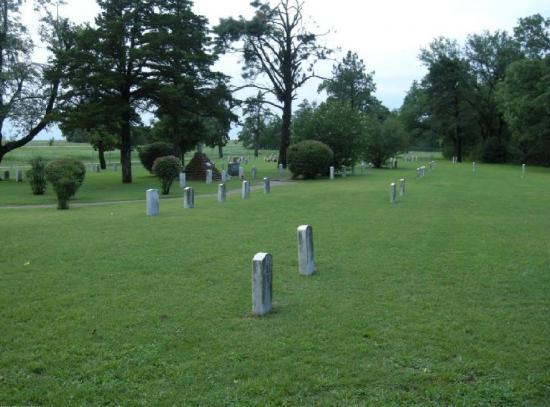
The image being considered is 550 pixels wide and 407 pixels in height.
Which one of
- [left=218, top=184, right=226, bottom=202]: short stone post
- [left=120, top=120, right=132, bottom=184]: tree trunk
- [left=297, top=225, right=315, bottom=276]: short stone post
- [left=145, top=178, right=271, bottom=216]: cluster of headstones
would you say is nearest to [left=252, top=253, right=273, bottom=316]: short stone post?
[left=297, top=225, right=315, bottom=276]: short stone post

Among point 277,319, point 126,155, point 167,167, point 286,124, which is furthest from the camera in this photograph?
point 286,124

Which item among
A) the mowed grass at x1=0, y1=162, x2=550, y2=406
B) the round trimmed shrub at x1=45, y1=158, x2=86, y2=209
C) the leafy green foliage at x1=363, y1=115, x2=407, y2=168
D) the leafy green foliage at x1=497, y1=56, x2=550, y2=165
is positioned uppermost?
the leafy green foliage at x1=497, y1=56, x2=550, y2=165

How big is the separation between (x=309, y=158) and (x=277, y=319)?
2698 cm

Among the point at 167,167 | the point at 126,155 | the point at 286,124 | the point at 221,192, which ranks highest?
the point at 286,124

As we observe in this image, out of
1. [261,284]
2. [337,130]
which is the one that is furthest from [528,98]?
[261,284]

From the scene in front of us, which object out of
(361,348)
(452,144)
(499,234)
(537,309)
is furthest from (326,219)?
(452,144)

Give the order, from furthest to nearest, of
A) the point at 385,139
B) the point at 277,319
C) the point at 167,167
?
the point at 385,139
the point at 167,167
the point at 277,319

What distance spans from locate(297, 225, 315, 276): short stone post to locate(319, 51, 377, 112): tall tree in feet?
196

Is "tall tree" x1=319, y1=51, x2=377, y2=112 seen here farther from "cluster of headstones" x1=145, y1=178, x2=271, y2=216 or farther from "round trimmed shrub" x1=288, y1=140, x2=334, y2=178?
"cluster of headstones" x1=145, y1=178, x2=271, y2=216

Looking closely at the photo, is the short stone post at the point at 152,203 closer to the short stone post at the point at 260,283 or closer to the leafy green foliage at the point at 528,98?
the short stone post at the point at 260,283

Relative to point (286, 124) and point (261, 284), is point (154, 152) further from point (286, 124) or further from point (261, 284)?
point (261, 284)

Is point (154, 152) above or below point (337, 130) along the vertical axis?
below

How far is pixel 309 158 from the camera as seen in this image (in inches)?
1277

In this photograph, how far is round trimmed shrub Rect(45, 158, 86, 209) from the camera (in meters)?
17.5
